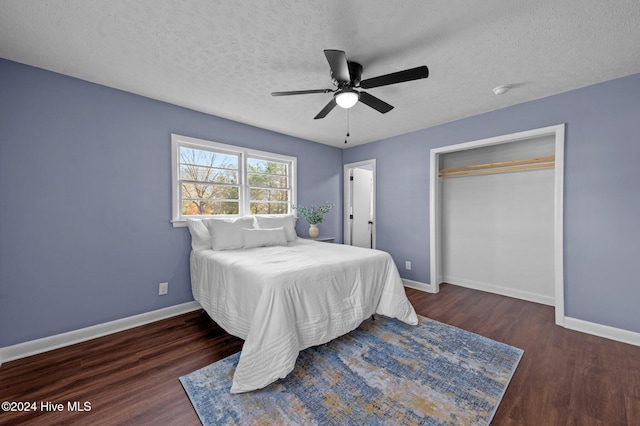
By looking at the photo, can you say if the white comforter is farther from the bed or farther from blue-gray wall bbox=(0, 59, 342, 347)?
blue-gray wall bbox=(0, 59, 342, 347)

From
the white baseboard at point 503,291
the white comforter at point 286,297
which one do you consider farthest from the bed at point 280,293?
the white baseboard at point 503,291

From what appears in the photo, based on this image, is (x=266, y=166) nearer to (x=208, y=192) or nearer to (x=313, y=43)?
(x=208, y=192)

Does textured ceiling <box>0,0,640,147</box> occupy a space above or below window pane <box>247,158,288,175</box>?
above

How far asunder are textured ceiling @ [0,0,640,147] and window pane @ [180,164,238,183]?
2.72 ft

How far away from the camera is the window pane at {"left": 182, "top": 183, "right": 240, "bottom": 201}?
3188 millimetres

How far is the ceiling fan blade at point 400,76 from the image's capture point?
175 centimetres

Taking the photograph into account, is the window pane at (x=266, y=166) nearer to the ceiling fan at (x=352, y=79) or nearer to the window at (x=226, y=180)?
the window at (x=226, y=180)

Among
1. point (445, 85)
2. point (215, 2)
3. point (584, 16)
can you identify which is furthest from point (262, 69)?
point (584, 16)

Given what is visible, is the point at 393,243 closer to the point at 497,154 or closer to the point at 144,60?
the point at 497,154

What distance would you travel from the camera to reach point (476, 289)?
12.8 feet

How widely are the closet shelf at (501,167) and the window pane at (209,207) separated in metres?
3.37

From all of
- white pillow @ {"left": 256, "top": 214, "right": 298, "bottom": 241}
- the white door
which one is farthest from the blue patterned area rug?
the white door

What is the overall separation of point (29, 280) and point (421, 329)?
3692 mm

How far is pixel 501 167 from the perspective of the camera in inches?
141
